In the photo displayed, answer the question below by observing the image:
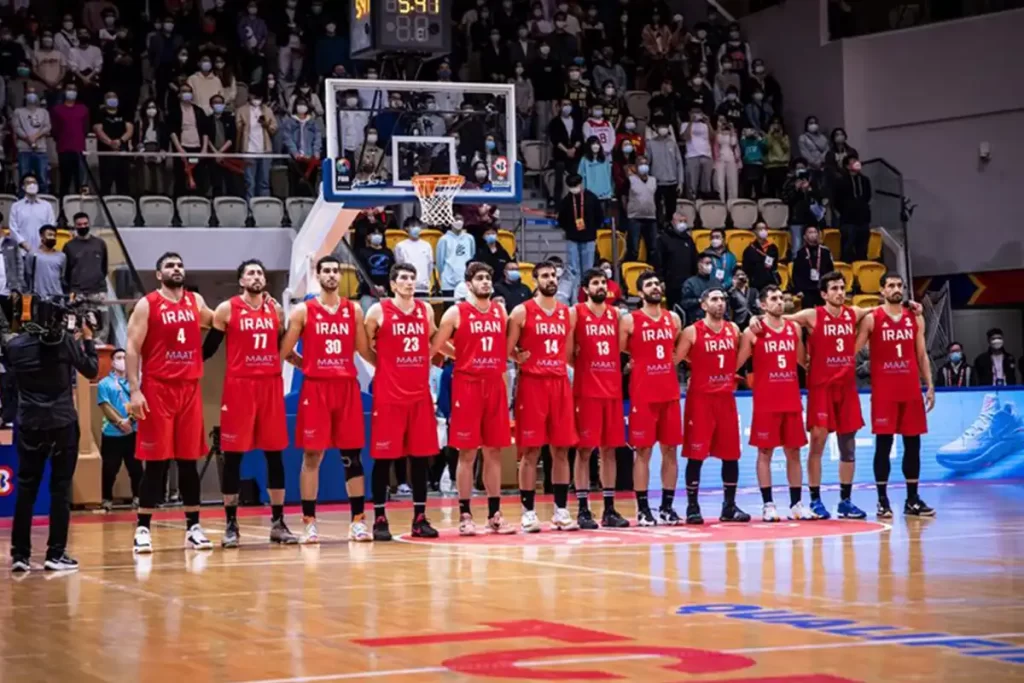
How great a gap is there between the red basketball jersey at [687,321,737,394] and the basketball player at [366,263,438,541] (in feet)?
8.44

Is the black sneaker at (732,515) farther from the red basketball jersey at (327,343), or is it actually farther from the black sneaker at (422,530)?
the red basketball jersey at (327,343)

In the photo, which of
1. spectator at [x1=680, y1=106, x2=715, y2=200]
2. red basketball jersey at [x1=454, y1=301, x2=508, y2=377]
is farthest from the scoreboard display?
spectator at [x1=680, y1=106, x2=715, y2=200]

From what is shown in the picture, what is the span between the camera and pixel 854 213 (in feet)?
85.2

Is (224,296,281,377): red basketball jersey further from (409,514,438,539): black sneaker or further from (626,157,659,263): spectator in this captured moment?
(626,157,659,263): spectator

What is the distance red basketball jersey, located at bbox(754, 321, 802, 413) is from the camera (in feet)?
48.1

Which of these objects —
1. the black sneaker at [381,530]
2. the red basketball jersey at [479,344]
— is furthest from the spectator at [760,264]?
the black sneaker at [381,530]

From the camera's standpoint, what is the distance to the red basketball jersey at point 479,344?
13.3m

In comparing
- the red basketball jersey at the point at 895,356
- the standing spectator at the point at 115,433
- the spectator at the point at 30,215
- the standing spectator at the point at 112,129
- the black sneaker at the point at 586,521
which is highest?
the standing spectator at the point at 112,129

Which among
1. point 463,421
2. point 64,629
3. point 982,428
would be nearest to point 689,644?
point 64,629

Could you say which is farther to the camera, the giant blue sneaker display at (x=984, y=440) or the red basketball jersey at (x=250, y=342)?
the giant blue sneaker display at (x=984, y=440)

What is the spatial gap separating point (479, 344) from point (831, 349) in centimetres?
346

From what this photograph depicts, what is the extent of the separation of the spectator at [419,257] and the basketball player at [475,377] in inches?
290

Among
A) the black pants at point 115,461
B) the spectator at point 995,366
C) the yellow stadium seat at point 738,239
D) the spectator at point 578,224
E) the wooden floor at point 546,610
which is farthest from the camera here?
the yellow stadium seat at point 738,239

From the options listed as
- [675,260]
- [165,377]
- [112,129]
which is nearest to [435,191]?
[165,377]
